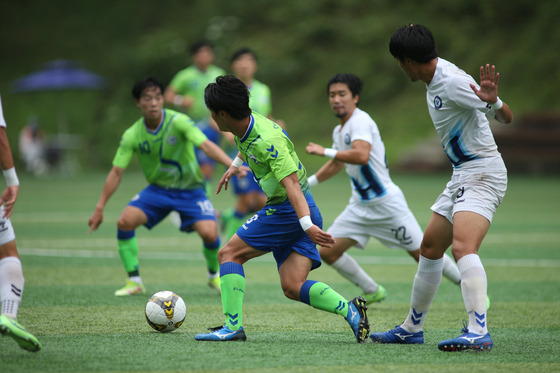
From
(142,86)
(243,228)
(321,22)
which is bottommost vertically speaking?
(243,228)

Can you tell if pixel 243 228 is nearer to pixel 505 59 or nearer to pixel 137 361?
pixel 137 361

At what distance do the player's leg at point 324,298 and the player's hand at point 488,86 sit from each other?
5.42 ft

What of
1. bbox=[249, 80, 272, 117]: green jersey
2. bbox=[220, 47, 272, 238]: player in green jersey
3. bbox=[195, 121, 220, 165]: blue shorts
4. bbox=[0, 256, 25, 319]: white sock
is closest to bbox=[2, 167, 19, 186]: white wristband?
bbox=[0, 256, 25, 319]: white sock

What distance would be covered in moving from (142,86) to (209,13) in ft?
113

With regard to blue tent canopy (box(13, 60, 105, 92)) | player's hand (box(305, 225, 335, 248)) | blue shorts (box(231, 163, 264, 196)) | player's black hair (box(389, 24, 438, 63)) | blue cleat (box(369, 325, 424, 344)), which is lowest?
blue cleat (box(369, 325, 424, 344))

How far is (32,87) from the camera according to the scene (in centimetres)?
2986

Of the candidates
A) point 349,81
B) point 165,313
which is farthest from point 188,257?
point 165,313

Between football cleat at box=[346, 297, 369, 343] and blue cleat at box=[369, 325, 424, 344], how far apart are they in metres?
0.17

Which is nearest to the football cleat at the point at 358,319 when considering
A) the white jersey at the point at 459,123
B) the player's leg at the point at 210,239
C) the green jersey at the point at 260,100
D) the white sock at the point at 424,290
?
the white sock at the point at 424,290

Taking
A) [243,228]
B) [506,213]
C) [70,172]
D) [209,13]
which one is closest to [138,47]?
[209,13]

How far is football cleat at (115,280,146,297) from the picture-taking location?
7.70 metres

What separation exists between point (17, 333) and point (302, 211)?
1945mm

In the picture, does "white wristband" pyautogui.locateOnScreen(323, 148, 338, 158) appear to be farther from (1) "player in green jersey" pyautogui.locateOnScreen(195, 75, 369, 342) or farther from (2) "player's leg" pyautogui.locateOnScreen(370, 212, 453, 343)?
(2) "player's leg" pyautogui.locateOnScreen(370, 212, 453, 343)

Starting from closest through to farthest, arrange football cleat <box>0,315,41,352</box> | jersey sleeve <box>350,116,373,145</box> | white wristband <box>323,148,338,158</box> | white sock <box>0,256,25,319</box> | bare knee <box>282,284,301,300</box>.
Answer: football cleat <box>0,315,41,352</box>
white sock <box>0,256,25,319</box>
bare knee <box>282,284,301,300</box>
white wristband <box>323,148,338,158</box>
jersey sleeve <box>350,116,373,145</box>
